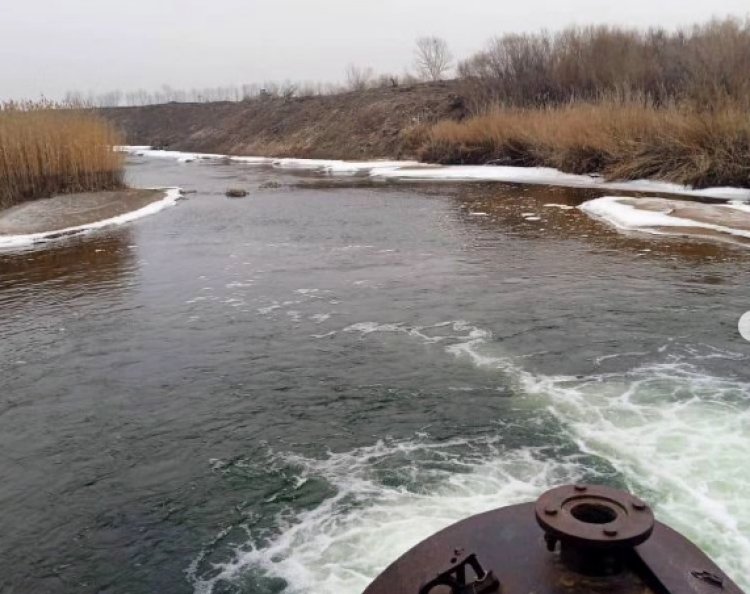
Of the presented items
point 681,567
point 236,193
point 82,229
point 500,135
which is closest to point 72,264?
point 82,229

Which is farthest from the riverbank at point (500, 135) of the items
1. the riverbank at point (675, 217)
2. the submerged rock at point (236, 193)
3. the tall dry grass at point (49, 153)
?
the submerged rock at point (236, 193)

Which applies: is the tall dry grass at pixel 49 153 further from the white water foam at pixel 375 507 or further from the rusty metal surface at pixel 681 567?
the rusty metal surface at pixel 681 567

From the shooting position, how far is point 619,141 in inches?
821

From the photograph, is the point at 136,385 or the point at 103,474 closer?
the point at 103,474

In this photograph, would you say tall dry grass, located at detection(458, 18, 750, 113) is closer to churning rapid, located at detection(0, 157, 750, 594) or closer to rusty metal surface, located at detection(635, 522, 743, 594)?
churning rapid, located at detection(0, 157, 750, 594)

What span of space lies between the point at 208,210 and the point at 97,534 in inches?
618

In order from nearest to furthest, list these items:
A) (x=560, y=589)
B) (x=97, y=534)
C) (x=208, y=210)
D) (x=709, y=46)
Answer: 1. (x=560, y=589)
2. (x=97, y=534)
3. (x=208, y=210)
4. (x=709, y=46)

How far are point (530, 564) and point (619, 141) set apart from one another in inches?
825

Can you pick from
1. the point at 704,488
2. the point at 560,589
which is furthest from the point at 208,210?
the point at 560,589

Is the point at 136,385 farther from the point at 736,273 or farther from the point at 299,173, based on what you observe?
the point at 299,173

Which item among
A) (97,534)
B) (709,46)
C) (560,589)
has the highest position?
(709,46)

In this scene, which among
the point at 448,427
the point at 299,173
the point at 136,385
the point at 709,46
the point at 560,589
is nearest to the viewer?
the point at 560,589

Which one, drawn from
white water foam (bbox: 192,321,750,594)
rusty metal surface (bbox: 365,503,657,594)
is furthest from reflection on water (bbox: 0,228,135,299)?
rusty metal surface (bbox: 365,503,657,594)

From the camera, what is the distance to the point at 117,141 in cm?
2084
